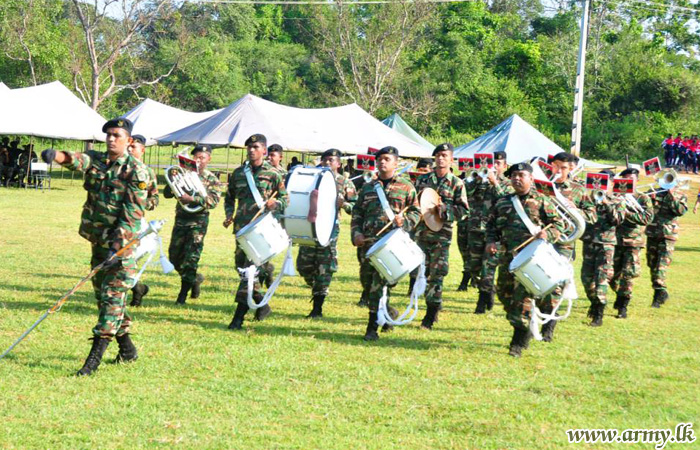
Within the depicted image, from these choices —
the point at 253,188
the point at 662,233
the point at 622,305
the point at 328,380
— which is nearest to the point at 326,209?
the point at 253,188

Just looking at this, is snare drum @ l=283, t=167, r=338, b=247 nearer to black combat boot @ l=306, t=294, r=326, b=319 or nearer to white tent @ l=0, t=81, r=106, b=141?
black combat boot @ l=306, t=294, r=326, b=319

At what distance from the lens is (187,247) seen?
432 inches

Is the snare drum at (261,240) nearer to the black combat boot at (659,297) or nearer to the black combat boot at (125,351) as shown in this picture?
the black combat boot at (125,351)

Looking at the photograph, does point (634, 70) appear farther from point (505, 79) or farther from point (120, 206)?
point (120, 206)

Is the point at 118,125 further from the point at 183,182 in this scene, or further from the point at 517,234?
the point at 517,234

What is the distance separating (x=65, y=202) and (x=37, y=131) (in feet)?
15.9

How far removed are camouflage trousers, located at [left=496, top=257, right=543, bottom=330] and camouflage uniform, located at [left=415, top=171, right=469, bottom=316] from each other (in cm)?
Answer: 114

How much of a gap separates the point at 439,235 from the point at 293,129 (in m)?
20.0

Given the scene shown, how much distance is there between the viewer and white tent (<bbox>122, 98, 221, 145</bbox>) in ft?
114

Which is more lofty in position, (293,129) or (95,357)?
(293,129)

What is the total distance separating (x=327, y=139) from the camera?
1190 inches

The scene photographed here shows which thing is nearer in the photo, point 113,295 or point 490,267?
point 113,295

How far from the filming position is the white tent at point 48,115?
29.0 metres

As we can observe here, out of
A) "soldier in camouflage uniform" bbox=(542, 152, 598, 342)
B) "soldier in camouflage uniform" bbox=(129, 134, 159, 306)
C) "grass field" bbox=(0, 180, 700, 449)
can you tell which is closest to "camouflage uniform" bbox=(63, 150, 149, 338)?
"grass field" bbox=(0, 180, 700, 449)
